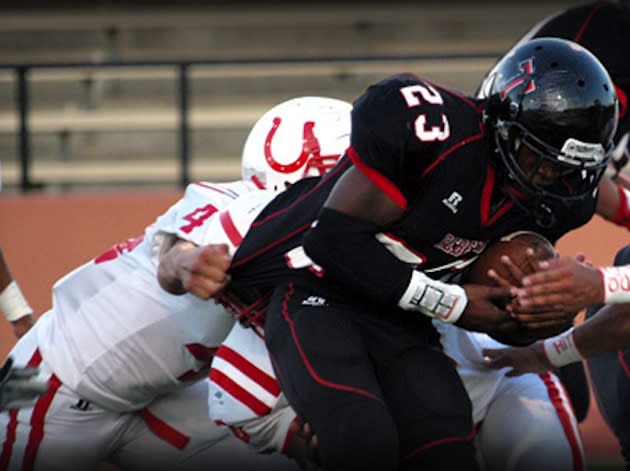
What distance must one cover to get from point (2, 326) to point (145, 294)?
3272 mm

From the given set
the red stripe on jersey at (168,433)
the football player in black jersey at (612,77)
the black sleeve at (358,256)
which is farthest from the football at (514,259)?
the red stripe on jersey at (168,433)

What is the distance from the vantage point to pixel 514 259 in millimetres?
3250

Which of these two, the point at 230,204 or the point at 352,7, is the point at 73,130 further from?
the point at 230,204

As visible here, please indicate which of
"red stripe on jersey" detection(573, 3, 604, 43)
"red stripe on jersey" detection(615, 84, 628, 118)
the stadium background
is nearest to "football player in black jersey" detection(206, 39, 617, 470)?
"red stripe on jersey" detection(615, 84, 628, 118)

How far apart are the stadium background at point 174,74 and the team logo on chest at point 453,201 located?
4911mm

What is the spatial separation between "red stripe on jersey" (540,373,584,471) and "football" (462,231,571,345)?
0.31 metres

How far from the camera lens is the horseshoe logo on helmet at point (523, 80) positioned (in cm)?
317

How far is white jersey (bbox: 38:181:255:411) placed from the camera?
3793mm

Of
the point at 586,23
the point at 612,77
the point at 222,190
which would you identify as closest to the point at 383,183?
the point at 222,190

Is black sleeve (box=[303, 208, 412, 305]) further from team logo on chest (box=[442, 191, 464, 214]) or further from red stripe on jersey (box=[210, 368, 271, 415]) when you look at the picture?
red stripe on jersey (box=[210, 368, 271, 415])

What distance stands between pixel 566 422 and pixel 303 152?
105 centimetres

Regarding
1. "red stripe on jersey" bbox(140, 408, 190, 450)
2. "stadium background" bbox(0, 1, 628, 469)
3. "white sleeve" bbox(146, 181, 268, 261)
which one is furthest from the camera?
"stadium background" bbox(0, 1, 628, 469)

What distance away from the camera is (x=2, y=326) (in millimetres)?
6934

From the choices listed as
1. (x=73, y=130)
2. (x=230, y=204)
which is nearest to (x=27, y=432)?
(x=230, y=204)
